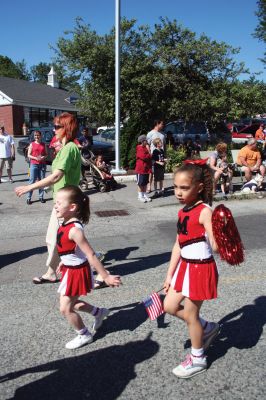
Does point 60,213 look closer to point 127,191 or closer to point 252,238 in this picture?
point 252,238

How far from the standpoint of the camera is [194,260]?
302cm

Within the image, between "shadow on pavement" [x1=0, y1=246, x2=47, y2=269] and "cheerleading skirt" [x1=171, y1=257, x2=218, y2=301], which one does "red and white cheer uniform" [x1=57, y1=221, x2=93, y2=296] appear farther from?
"shadow on pavement" [x1=0, y1=246, x2=47, y2=269]

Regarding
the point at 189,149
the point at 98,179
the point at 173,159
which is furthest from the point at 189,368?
the point at 189,149

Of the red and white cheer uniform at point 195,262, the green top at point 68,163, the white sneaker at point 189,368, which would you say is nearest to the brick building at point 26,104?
the green top at point 68,163

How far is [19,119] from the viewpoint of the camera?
4250 cm

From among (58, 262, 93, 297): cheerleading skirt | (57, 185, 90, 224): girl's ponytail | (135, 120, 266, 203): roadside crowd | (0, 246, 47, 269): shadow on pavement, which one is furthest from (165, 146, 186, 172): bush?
(58, 262, 93, 297): cheerleading skirt

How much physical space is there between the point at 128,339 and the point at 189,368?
2.39 feet

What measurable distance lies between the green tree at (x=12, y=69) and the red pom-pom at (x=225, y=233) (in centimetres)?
9403

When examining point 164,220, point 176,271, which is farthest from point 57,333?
point 164,220

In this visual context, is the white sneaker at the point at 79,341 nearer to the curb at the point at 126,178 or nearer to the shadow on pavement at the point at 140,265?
the shadow on pavement at the point at 140,265

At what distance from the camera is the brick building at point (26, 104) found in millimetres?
41719

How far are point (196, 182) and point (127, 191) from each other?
8.95m

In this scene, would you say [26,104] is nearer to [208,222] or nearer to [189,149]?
[189,149]

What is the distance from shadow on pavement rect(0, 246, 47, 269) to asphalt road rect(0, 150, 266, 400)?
0.02 m
